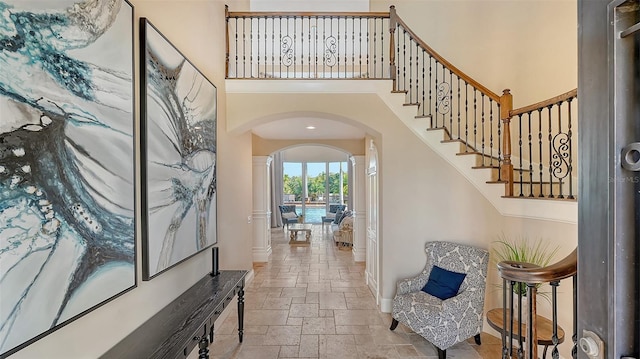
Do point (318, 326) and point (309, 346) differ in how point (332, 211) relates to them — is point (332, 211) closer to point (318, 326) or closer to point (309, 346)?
point (318, 326)

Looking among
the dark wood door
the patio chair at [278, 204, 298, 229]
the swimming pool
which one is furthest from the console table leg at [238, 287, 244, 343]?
the swimming pool

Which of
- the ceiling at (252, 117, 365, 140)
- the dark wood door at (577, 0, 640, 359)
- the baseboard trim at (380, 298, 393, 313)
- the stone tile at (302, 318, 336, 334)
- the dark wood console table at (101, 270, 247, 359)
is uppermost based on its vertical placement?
the ceiling at (252, 117, 365, 140)

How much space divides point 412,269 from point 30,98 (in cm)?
374

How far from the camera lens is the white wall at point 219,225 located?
1402 millimetres

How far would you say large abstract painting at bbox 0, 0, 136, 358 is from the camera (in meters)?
1.05

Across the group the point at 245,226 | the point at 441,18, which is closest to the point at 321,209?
the point at 245,226

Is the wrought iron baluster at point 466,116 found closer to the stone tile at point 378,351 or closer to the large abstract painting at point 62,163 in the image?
the stone tile at point 378,351

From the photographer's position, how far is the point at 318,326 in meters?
3.44

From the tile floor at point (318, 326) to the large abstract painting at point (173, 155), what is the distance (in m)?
1.24

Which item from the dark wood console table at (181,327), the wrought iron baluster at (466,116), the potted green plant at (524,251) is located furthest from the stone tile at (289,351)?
the wrought iron baluster at (466,116)

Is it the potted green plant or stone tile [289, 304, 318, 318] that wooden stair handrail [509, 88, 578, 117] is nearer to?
the potted green plant

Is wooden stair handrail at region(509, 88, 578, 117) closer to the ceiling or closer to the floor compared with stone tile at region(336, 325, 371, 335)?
closer to the ceiling

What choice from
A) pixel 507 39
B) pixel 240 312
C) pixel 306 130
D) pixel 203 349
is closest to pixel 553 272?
pixel 203 349

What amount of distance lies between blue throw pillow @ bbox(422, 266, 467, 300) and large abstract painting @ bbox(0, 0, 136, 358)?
2.92 metres
